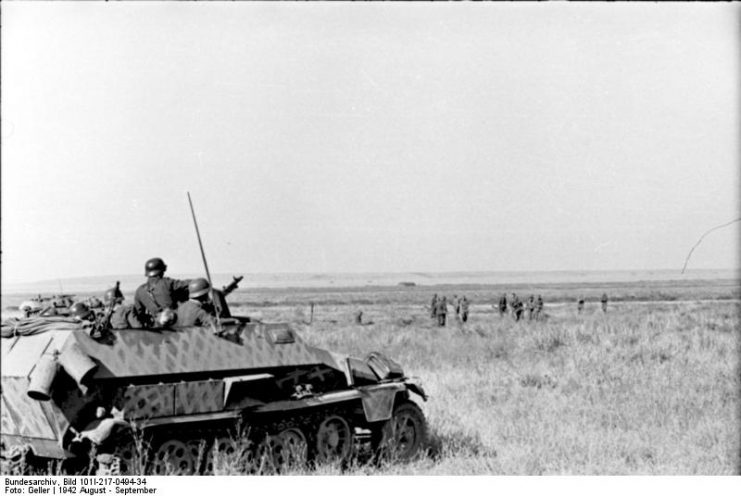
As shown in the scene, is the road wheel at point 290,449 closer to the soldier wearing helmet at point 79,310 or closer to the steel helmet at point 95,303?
the soldier wearing helmet at point 79,310

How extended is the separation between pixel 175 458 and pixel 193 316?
5.26 ft

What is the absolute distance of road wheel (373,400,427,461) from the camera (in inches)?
449

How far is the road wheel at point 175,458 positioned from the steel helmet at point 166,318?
1.22 meters

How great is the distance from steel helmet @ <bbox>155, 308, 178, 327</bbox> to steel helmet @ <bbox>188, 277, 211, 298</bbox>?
1.73ft

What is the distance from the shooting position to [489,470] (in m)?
11.0

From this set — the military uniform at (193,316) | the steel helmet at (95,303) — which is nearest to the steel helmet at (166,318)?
the military uniform at (193,316)

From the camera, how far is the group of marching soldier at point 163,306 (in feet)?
33.9

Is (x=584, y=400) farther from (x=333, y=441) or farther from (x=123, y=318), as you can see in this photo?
(x=123, y=318)

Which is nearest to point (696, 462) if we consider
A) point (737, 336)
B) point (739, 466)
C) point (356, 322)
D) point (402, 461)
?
point (739, 466)

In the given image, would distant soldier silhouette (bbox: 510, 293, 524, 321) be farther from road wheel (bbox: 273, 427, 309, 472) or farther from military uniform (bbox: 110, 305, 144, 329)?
military uniform (bbox: 110, 305, 144, 329)

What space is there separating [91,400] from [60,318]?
120cm

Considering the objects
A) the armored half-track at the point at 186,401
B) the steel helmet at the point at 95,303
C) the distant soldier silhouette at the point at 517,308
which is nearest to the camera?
the armored half-track at the point at 186,401

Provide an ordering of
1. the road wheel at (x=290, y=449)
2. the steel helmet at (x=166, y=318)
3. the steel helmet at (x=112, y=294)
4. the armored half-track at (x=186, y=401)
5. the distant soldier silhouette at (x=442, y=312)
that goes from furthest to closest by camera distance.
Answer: the distant soldier silhouette at (x=442, y=312), the steel helmet at (x=112, y=294), the road wheel at (x=290, y=449), the steel helmet at (x=166, y=318), the armored half-track at (x=186, y=401)

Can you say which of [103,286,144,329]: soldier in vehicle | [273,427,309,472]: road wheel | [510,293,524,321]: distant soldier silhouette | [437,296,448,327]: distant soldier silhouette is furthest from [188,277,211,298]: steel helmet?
[510,293,524,321]: distant soldier silhouette
